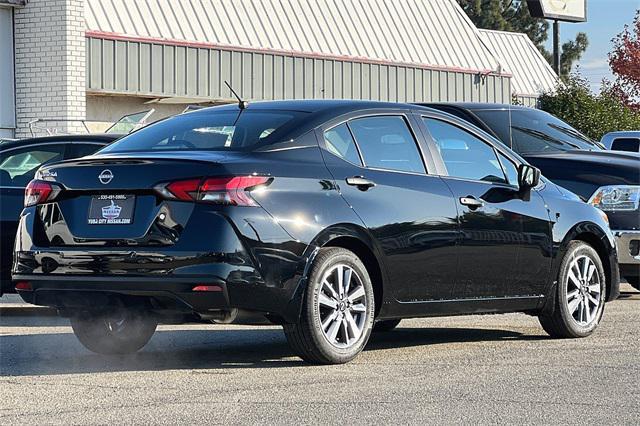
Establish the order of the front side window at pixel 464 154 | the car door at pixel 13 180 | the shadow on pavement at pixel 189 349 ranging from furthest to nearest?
the car door at pixel 13 180 < the front side window at pixel 464 154 < the shadow on pavement at pixel 189 349

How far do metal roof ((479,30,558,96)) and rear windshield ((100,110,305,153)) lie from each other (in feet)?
121

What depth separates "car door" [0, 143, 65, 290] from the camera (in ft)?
35.8

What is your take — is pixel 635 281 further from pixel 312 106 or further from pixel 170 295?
pixel 170 295

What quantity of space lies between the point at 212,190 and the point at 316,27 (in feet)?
97.0

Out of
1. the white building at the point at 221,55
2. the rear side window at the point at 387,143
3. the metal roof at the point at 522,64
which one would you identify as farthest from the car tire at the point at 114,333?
the metal roof at the point at 522,64

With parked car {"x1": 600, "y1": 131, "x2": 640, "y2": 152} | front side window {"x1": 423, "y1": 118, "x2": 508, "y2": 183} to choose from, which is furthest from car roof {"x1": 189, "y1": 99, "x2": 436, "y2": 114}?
parked car {"x1": 600, "y1": 131, "x2": 640, "y2": 152}

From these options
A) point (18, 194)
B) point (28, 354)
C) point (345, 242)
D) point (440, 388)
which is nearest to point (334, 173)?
point (345, 242)

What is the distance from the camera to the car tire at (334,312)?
8.09 metres

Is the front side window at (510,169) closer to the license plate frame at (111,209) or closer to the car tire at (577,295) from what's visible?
the car tire at (577,295)

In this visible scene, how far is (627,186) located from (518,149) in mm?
1140

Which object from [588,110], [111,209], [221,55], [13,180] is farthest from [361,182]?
[588,110]

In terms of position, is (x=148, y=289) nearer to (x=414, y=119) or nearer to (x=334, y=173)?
(x=334, y=173)

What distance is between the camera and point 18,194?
1110 cm

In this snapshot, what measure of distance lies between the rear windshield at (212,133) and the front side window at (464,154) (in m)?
1.11
